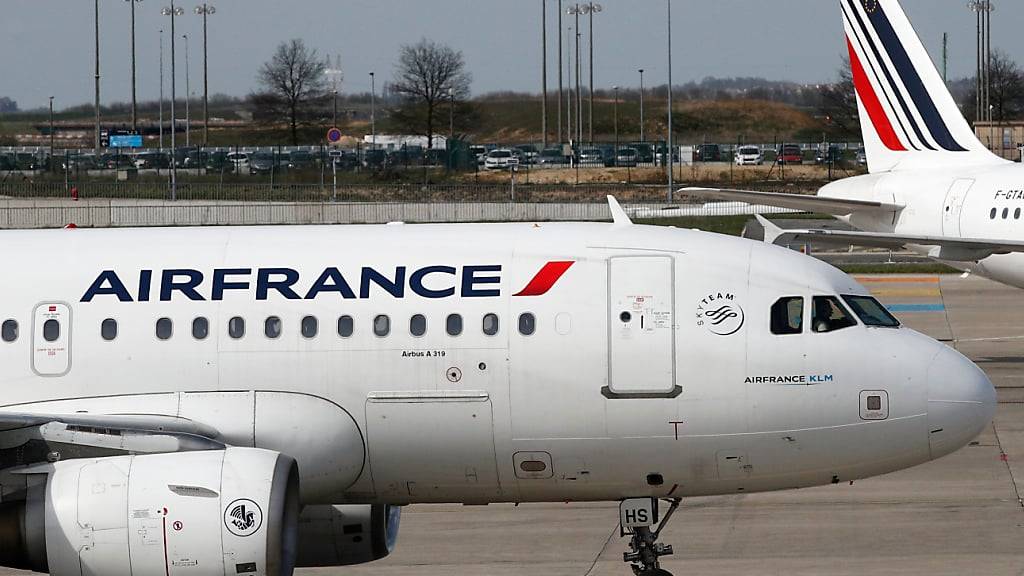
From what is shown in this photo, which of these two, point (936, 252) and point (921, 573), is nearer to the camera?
point (921, 573)

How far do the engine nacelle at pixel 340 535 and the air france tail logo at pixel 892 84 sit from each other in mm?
26014

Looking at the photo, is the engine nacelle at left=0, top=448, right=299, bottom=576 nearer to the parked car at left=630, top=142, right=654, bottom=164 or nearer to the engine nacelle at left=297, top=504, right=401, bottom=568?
the engine nacelle at left=297, top=504, right=401, bottom=568

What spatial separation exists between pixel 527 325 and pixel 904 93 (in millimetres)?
25960

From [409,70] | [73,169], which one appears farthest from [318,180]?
[409,70]

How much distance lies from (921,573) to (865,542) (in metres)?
1.40

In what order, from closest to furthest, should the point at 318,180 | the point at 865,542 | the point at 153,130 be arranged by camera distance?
the point at 865,542, the point at 318,180, the point at 153,130

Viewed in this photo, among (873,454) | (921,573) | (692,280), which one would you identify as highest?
(692,280)

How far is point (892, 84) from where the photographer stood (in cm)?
3744

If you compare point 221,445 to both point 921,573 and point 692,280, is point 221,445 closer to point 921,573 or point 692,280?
point 692,280

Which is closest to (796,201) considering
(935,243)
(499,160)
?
(935,243)

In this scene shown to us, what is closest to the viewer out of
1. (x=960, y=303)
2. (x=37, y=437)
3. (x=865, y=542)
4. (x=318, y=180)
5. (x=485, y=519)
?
(x=37, y=437)

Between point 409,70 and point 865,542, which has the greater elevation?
point 409,70

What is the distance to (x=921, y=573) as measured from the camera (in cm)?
1634

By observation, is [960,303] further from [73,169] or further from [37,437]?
[73,169]
